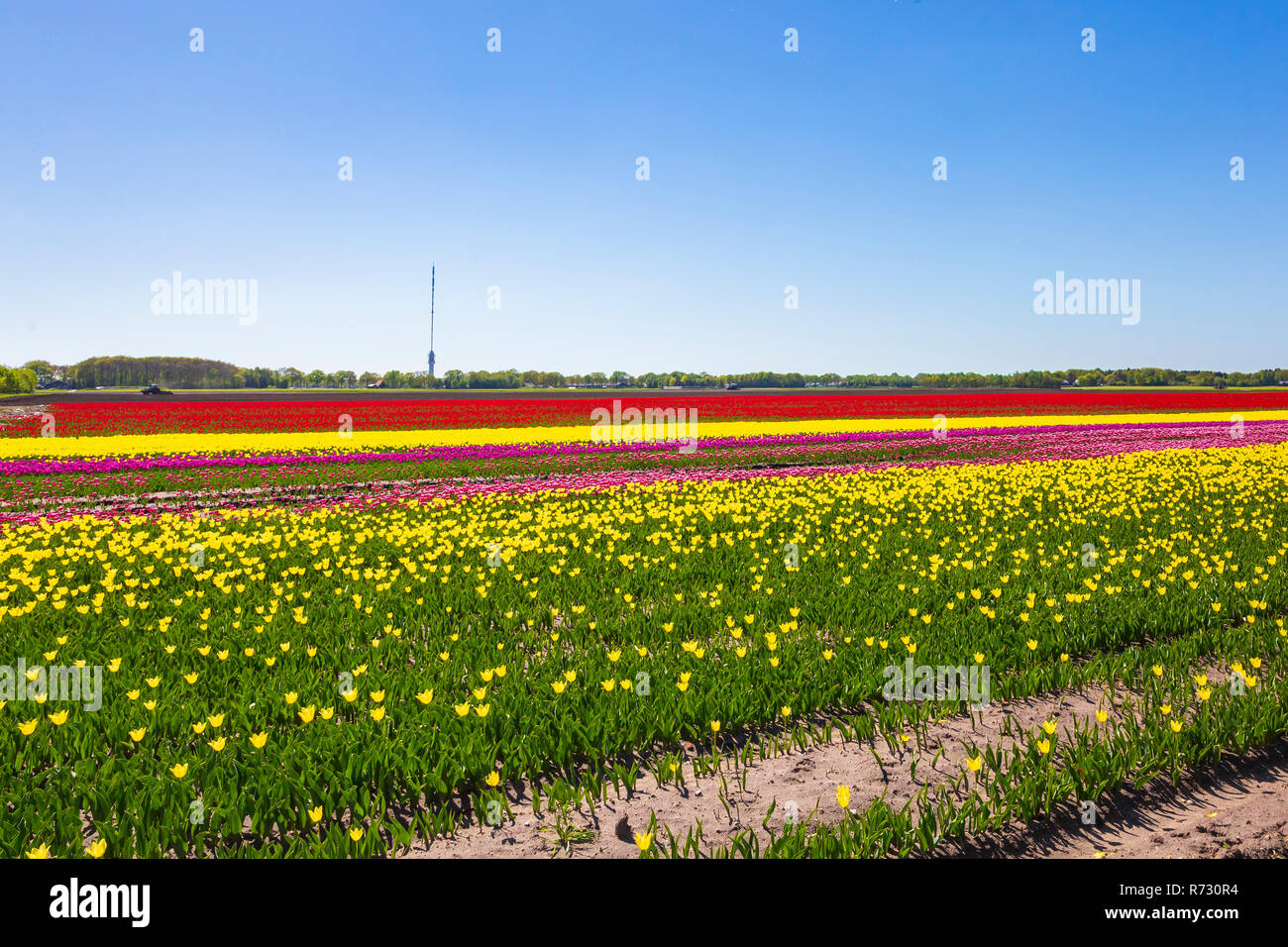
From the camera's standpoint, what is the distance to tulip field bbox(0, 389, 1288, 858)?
3602 mm

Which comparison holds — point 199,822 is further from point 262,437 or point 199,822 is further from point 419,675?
point 262,437

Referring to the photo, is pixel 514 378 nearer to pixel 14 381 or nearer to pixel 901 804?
pixel 14 381

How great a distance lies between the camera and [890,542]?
1020cm

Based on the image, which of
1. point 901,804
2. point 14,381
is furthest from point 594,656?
point 14,381

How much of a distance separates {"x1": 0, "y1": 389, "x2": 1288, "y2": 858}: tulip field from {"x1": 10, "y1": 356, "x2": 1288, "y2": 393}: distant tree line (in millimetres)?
125696

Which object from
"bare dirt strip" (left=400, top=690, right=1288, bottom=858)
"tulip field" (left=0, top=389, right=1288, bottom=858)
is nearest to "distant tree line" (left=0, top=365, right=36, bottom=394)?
"tulip field" (left=0, top=389, right=1288, bottom=858)

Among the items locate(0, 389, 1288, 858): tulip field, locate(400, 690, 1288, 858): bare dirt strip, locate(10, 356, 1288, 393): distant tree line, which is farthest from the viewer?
locate(10, 356, 1288, 393): distant tree line

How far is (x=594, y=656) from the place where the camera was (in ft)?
18.5

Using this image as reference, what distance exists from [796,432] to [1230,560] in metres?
26.1

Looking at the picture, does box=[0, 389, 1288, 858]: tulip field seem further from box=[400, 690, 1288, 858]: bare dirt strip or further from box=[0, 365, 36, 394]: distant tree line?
box=[0, 365, 36, 394]: distant tree line

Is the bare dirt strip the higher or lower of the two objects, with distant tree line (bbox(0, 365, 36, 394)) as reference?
lower

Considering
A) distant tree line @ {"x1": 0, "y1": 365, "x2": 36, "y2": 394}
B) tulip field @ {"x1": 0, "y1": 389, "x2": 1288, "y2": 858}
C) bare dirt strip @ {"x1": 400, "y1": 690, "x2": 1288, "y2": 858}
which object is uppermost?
distant tree line @ {"x1": 0, "y1": 365, "x2": 36, "y2": 394}
